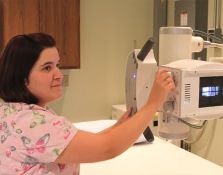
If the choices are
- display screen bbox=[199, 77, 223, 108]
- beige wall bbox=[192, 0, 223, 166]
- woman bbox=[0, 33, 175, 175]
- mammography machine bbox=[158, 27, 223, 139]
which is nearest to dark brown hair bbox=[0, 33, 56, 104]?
woman bbox=[0, 33, 175, 175]

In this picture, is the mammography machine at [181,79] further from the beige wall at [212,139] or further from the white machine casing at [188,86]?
the beige wall at [212,139]

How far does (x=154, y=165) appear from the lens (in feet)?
5.19

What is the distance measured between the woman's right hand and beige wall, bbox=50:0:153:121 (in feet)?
7.19

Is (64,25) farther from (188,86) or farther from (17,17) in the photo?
(188,86)

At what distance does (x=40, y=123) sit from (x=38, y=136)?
4cm

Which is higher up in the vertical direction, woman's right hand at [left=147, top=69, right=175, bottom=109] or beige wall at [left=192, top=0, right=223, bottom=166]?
woman's right hand at [left=147, top=69, right=175, bottom=109]

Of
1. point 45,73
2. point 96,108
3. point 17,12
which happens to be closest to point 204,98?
point 45,73

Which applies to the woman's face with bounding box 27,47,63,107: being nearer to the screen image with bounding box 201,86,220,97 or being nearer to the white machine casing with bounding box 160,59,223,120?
the white machine casing with bounding box 160,59,223,120

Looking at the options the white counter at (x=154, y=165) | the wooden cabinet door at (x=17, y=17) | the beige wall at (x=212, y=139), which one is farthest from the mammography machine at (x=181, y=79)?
the wooden cabinet door at (x=17, y=17)

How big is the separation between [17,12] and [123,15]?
45.7 inches

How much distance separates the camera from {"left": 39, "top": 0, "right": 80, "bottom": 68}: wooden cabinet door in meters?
2.72

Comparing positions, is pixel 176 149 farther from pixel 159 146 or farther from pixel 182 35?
pixel 182 35

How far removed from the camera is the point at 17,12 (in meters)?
2.58

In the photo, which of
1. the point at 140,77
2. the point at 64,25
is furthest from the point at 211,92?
the point at 64,25
